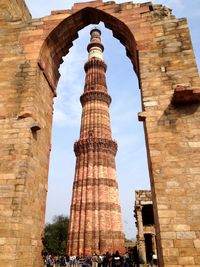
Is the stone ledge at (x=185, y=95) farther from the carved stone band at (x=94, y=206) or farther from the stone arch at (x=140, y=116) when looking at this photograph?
the carved stone band at (x=94, y=206)

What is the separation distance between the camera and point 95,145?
20266 mm

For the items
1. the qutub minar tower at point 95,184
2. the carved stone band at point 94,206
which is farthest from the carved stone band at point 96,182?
the carved stone band at point 94,206

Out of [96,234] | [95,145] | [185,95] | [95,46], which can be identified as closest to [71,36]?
[185,95]

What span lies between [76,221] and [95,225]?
58.6 inches

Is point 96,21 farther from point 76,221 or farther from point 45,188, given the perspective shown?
point 76,221

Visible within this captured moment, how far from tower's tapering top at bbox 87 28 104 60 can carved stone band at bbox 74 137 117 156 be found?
922 cm

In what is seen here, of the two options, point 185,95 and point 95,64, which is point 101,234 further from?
point 95,64

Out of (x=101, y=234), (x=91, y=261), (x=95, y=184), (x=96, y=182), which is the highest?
(x=96, y=182)

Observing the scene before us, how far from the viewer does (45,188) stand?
21.6ft

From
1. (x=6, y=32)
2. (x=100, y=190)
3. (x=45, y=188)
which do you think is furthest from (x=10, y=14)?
(x=100, y=190)

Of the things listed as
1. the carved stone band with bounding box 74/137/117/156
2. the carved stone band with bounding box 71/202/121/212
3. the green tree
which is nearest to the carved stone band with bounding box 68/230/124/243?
the carved stone band with bounding box 71/202/121/212

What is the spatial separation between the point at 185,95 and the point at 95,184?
569 inches

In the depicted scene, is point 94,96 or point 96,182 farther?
point 94,96

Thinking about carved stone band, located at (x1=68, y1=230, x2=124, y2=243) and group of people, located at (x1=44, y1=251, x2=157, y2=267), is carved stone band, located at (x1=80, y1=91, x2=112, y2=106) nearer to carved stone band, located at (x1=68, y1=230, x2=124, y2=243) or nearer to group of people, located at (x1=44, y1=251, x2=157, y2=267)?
carved stone band, located at (x1=68, y1=230, x2=124, y2=243)
